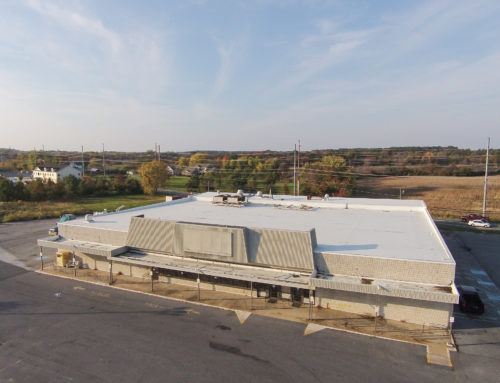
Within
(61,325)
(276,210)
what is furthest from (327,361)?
(276,210)

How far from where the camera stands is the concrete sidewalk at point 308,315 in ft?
47.0

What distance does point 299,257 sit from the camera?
1691 cm

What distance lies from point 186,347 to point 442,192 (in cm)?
6274

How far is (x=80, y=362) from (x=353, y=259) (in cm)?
1290

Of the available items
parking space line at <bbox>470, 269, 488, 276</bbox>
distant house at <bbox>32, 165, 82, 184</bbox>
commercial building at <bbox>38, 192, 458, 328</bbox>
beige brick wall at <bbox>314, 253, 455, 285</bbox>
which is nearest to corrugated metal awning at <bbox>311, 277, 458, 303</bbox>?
commercial building at <bbox>38, 192, 458, 328</bbox>

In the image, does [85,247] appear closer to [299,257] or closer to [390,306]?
[299,257]

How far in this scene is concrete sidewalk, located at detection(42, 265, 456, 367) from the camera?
1431 centimetres

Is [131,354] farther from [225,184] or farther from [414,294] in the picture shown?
[225,184]

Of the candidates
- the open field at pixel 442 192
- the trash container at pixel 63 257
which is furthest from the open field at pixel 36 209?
the open field at pixel 442 192

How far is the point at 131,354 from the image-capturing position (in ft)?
43.8

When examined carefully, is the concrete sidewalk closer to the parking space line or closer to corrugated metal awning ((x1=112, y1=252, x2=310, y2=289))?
corrugated metal awning ((x1=112, y1=252, x2=310, y2=289))

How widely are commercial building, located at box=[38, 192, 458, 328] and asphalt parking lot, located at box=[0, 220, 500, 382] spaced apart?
6.84 feet

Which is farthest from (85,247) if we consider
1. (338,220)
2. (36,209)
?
(36,209)

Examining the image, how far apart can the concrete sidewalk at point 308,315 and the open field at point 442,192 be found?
39.0 meters
